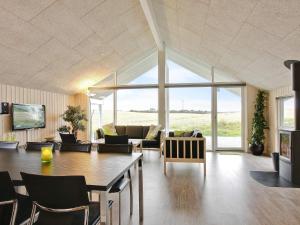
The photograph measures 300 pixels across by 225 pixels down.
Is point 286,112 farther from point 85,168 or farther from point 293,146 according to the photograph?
point 85,168

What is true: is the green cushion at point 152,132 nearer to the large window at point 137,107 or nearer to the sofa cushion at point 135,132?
the sofa cushion at point 135,132

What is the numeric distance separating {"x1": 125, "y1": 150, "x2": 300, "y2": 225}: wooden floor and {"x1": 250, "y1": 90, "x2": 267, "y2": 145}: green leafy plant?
202 centimetres

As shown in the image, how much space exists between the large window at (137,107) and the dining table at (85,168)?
18.5ft

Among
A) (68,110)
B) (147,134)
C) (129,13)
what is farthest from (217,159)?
(68,110)

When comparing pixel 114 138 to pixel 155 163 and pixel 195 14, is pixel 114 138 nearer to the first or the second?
pixel 155 163

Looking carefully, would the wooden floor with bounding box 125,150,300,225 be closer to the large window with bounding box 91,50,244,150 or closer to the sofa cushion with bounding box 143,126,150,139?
the sofa cushion with bounding box 143,126,150,139

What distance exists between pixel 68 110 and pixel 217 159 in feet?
16.0

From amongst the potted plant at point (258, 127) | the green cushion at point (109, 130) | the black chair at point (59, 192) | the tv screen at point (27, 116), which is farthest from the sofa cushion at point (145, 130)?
the black chair at point (59, 192)

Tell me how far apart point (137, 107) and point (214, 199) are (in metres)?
5.43

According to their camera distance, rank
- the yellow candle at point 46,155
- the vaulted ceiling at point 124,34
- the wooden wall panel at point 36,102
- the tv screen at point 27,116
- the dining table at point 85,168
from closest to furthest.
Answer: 1. the dining table at point 85,168
2. the yellow candle at point 46,155
3. the vaulted ceiling at point 124,34
4. the wooden wall panel at point 36,102
5. the tv screen at point 27,116

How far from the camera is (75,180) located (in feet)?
4.61

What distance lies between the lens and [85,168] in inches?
76.6

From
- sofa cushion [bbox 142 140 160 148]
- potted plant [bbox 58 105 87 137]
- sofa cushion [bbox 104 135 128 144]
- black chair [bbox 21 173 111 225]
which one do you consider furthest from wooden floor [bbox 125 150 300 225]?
potted plant [bbox 58 105 87 137]

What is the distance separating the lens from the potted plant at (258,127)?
273 inches
